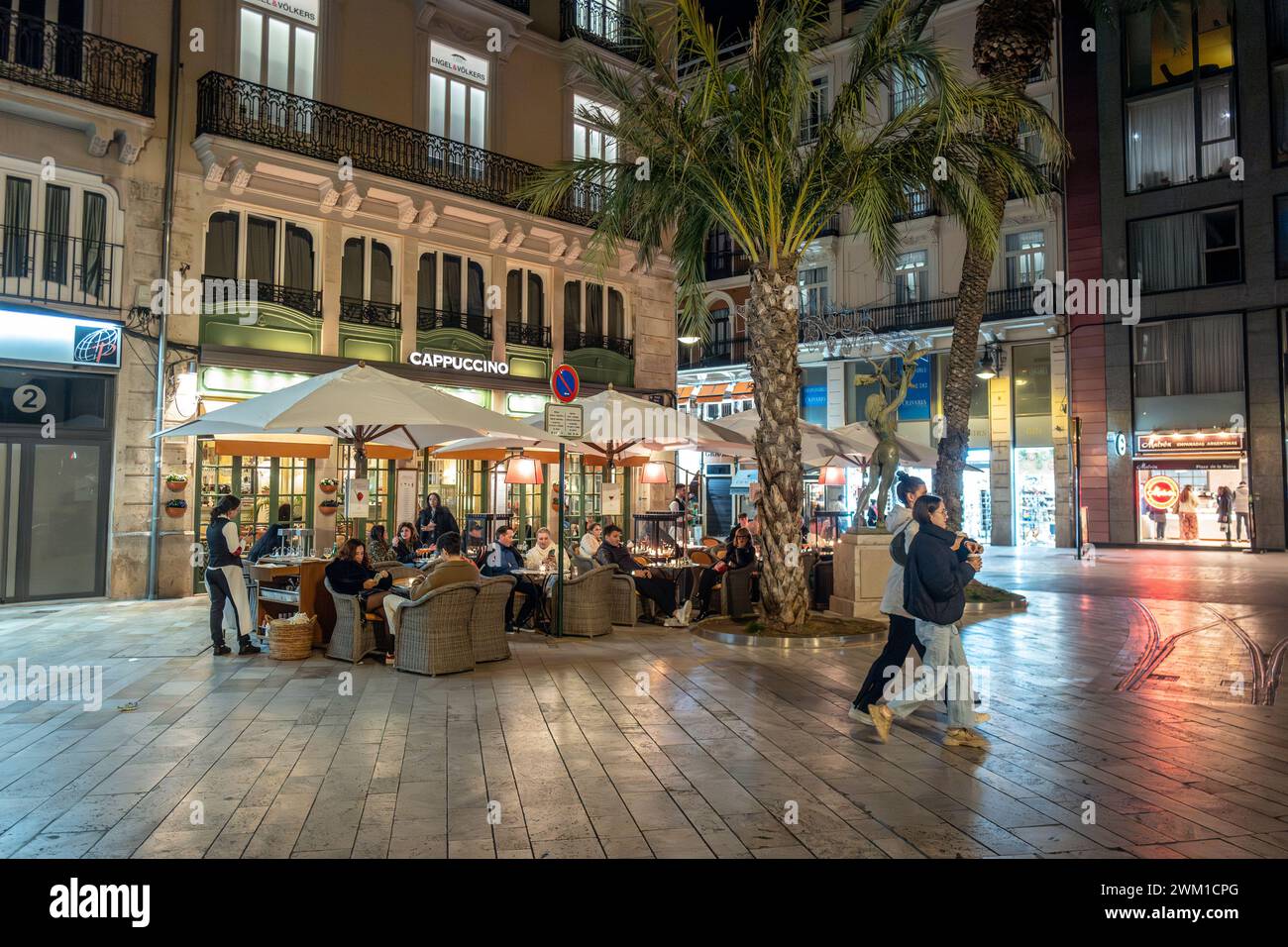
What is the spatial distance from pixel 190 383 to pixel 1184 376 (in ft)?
89.2

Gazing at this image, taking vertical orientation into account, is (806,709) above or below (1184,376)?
below

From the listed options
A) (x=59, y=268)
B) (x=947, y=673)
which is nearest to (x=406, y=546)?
(x=59, y=268)

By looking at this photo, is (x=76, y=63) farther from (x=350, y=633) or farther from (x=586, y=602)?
(x=586, y=602)

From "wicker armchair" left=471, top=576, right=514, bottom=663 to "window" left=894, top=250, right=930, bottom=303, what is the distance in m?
26.9

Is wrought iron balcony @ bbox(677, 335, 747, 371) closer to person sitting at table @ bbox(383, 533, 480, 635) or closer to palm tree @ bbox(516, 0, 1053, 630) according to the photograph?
palm tree @ bbox(516, 0, 1053, 630)

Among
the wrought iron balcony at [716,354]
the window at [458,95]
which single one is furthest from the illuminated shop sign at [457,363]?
the wrought iron balcony at [716,354]

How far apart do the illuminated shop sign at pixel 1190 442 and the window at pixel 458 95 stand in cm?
2176

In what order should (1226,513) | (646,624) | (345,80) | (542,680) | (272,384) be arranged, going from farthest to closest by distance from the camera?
(1226,513) → (345,80) → (272,384) → (646,624) → (542,680)

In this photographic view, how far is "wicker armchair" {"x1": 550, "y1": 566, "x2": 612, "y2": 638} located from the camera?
10828 mm

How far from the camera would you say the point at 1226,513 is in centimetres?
2723

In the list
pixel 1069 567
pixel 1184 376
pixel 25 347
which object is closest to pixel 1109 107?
pixel 1184 376

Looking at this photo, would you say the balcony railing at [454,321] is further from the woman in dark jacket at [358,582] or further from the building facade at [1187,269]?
the building facade at [1187,269]

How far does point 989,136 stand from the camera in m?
14.0
